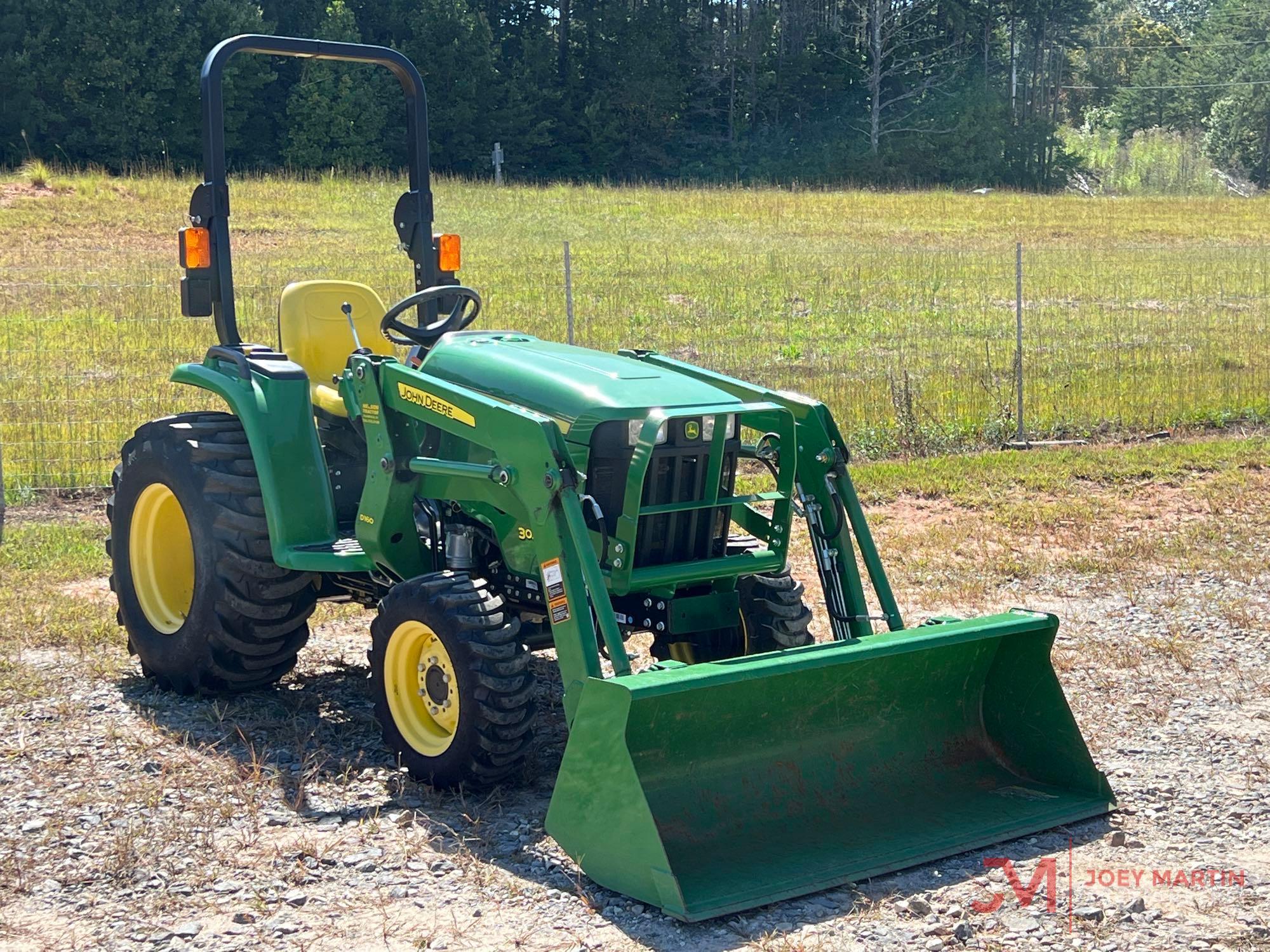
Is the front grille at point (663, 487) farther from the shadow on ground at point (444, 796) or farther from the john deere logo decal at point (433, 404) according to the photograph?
the shadow on ground at point (444, 796)

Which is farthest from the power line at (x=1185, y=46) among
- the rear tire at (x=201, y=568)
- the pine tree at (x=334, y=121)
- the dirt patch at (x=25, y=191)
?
the rear tire at (x=201, y=568)

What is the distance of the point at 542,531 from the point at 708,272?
15.6 meters

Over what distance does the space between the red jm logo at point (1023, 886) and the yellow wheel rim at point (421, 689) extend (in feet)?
5.84

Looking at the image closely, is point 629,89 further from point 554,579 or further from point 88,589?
point 554,579

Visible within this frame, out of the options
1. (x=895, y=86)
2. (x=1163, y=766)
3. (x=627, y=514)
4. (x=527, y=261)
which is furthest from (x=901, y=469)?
(x=895, y=86)

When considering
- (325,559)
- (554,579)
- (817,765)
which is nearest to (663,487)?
(554,579)

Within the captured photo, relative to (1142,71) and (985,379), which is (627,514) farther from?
(1142,71)

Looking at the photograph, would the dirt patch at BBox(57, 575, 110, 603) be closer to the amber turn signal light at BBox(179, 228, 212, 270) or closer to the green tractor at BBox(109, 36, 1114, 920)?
the green tractor at BBox(109, 36, 1114, 920)

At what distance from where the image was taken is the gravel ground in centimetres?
402

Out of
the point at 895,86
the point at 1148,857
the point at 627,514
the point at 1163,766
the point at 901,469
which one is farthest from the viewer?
the point at 895,86

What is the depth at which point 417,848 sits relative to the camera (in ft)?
15.0

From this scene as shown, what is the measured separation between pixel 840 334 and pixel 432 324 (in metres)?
9.96

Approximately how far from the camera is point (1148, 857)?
4.52m

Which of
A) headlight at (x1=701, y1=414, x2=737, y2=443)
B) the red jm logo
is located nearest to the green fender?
headlight at (x1=701, y1=414, x2=737, y2=443)
